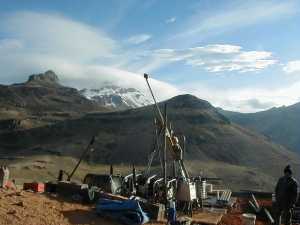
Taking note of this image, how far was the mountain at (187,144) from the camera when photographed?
65.6 meters

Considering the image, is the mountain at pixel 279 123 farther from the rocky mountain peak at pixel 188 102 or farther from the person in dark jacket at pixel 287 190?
the person in dark jacket at pixel 287 190

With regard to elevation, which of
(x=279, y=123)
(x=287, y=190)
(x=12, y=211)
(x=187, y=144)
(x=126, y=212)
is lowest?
(x=126, y=212)

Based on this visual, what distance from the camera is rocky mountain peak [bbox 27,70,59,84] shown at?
164975 millimetres

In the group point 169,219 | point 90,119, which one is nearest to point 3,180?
point 169,219

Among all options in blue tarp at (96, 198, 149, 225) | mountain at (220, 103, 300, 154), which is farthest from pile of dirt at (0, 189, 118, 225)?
mountain at (220, 103, 300, 154)

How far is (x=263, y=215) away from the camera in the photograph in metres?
16.7

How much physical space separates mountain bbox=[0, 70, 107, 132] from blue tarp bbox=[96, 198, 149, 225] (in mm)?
79197

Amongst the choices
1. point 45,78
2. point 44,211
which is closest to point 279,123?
point 45,78

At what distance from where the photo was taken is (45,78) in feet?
Answer: 566

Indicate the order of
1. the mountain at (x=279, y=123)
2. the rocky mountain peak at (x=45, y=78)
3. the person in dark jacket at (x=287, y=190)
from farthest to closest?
1. the rocky mountain peak at (x=45, y=78)
2. the mountain at (x=279, y=123)
3. the person in dark jacket at (x=287, y=190)

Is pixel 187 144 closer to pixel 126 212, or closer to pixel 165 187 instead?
pixel 165 187

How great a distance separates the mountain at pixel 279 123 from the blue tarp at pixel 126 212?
10883cm

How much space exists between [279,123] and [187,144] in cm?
7661

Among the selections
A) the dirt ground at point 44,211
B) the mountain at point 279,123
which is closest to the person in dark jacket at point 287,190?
the dirt ground at point 44,211
